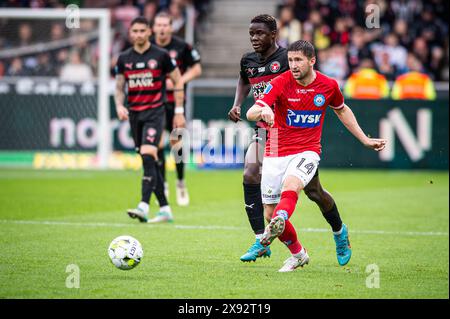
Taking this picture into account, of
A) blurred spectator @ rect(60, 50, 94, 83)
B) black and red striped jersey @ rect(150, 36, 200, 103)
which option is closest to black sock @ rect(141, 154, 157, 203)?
black and red striped jersey @ rect(150, 36, 200, 103)

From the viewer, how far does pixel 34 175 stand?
716 inches

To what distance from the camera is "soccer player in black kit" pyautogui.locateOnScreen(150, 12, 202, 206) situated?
12545mm

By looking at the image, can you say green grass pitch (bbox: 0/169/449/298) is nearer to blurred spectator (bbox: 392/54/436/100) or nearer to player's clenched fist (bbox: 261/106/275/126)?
player's clenched fist (bbox: 261/106/275/126)

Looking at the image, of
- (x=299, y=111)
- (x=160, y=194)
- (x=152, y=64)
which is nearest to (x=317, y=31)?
(x=152, y=64)

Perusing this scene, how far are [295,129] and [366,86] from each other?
12.4m

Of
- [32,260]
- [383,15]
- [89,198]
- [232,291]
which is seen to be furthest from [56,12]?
[232,291]

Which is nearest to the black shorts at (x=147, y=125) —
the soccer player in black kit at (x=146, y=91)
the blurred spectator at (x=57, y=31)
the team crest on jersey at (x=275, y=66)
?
the soccer player in black kit at (x=146, y=91)

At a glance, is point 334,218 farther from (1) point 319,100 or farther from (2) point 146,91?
(2) point 146,91

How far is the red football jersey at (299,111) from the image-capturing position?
24.9 ft

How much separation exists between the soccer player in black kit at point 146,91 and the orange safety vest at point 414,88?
9.48 metres

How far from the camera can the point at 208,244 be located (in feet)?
30.0

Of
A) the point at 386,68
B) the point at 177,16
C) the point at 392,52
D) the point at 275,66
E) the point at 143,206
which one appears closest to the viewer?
the point at 275,66
